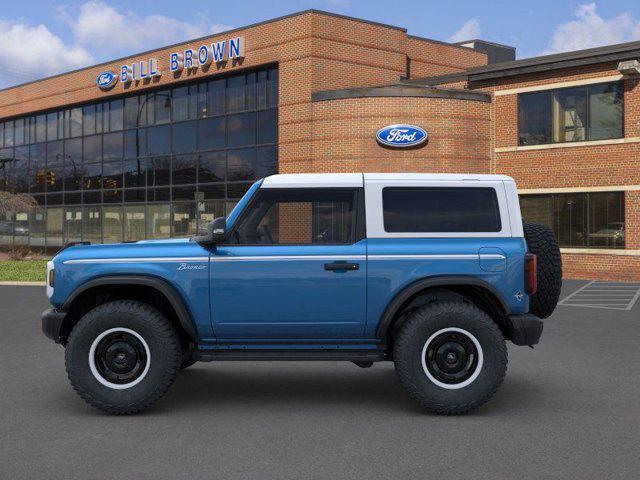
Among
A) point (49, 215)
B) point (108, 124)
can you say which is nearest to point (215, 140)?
point (108, 124)

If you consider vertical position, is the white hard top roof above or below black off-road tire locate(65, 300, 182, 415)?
above

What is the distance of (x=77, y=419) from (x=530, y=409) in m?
3.92

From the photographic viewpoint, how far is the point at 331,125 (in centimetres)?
2552

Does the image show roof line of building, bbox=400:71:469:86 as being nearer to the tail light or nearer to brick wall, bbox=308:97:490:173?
brick wall, bbox=308:97:490:173

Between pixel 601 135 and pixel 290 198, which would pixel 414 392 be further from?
pixel 601 135

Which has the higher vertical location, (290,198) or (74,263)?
(290,198)

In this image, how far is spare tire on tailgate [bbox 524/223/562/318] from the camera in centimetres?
655

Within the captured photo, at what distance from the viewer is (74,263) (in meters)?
6.37

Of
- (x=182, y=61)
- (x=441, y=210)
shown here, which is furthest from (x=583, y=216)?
(x=441, y=210)

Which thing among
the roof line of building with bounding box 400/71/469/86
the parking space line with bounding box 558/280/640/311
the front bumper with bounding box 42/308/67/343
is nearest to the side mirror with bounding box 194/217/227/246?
the front bumper with bounding box 42/308/67/343

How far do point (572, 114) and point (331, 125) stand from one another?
26.2 ft

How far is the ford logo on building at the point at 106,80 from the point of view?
3372 cm

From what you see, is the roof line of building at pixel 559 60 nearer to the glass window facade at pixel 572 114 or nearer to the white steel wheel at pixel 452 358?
the glass window facade at pixel 572 114

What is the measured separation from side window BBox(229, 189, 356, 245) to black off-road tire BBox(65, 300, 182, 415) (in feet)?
3.43
